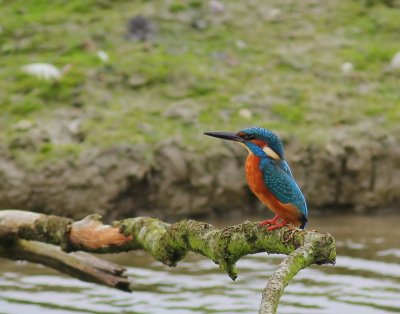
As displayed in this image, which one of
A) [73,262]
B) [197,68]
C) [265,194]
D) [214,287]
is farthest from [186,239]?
[197,68]

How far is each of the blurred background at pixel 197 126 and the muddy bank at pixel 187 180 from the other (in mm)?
11

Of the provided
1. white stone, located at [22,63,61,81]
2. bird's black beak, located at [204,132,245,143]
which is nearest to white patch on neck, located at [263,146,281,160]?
bird's black beak, located at [204,132,245,143]

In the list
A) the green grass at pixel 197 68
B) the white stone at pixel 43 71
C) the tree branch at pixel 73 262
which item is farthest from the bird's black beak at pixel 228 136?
the white stone at pixel 43 71

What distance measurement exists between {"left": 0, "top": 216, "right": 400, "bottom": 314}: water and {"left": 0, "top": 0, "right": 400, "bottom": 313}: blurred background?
19mm

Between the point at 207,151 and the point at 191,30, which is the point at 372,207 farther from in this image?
the point at 191,30

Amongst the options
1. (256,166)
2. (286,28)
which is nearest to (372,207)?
(286,28)

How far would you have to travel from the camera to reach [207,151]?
8.21m

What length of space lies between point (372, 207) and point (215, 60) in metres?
2.17

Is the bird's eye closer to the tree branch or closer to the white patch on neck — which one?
the white patch on neck

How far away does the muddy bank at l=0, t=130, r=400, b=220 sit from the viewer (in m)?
7.74

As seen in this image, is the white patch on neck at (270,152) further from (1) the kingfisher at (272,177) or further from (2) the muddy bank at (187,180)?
(2) the muddy bank at (187,180)

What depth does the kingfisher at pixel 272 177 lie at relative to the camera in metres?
4.17

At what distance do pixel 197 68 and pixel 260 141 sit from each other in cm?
497

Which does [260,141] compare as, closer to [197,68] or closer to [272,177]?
[272,177]
